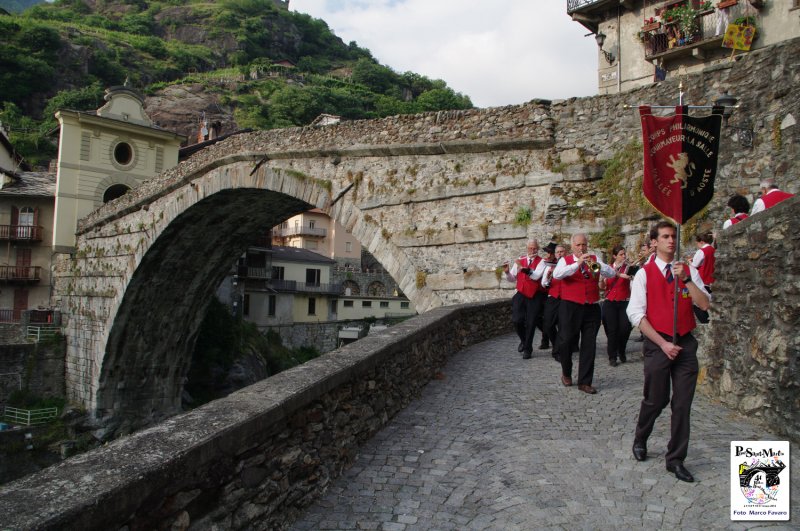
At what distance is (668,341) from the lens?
3.51m

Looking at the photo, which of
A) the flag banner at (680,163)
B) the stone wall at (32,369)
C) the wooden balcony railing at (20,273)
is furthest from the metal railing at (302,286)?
the flag banner at (680,163)

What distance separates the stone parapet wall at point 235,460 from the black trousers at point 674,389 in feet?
6.00

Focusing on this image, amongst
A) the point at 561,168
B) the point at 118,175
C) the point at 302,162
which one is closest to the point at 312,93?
the point at 118,175

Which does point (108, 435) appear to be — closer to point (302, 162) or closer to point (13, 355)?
point (13, 355)

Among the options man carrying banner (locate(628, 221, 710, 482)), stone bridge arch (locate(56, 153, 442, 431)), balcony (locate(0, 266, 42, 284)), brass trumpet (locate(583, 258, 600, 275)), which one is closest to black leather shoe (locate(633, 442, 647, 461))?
man carrying banner (locate(628, 221, 710, 482))

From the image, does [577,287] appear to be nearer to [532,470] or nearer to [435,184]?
[532,470]

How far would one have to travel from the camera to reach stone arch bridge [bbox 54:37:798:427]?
8.93 meters

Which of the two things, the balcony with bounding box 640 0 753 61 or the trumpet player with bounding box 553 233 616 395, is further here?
the balcony with bounding box 640 0 753 61

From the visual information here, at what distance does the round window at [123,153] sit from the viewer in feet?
78.6

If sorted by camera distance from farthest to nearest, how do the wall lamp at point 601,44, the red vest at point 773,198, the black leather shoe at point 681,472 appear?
the wall lamp at point 601,44
the red vest at point 773,198
the black leather shoe at point 681,472

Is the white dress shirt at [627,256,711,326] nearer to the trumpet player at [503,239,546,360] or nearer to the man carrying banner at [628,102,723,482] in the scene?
the man carrying banner at [628,102,723,482]

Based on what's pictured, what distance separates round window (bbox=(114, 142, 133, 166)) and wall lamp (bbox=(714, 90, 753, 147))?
2266 centimetres

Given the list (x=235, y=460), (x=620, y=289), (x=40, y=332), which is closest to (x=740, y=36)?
(x=620, y=289)

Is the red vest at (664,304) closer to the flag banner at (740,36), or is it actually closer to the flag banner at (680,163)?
the flag banner at (680,163)
